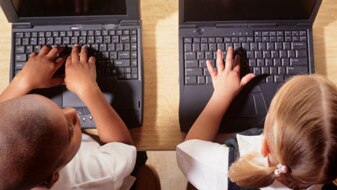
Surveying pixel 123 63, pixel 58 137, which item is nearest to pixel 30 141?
pixel 58 137

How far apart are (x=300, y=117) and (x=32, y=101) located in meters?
0.42

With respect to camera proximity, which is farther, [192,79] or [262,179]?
[192,79]

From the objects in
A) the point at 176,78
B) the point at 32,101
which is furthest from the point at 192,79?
the point at 32,101

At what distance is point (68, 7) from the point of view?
911mm

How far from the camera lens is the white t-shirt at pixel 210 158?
0.86 meters

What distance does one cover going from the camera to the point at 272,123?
72 cm

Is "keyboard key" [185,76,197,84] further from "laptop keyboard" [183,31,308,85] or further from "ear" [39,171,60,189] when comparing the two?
"ear" [39,171,60,189]

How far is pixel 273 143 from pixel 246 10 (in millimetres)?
315

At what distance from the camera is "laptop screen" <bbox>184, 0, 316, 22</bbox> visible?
886 mm

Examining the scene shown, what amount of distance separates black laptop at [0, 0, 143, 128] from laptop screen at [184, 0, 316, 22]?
12cm

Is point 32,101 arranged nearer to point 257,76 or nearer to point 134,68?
point 134,68

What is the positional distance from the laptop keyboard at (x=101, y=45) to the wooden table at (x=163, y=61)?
4 cm

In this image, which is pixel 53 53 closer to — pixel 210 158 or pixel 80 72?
pixel 80 72

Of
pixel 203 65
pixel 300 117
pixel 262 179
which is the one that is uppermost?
pixel 203 65
